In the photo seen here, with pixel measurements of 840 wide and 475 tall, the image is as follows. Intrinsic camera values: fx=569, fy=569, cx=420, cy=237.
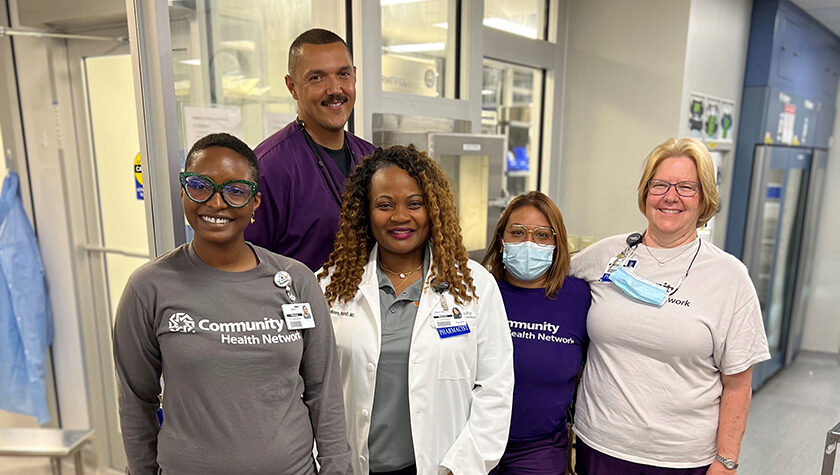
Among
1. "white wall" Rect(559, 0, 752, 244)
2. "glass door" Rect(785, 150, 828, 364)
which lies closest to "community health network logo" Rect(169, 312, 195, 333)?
"white wall" Rect(559, 0, 752, 244)

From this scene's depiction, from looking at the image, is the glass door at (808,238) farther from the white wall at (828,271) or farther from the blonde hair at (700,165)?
the blonde hair at (700,165)

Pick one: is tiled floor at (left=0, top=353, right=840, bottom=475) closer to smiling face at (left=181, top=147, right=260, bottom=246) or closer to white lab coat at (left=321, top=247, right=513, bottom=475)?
white lab coat at (left=321, top=247, right=513, bottom=475)

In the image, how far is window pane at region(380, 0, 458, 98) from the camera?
107 inches

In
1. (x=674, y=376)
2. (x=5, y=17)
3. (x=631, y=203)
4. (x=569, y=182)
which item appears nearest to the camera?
(x=674, y=376)

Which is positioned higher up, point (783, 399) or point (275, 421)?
point (275, 421)

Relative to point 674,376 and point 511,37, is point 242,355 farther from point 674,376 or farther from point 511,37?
point 511,37

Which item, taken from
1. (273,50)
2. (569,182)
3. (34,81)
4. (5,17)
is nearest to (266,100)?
(273,50)

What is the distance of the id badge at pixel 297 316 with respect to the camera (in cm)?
132

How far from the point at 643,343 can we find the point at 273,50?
1847 mm

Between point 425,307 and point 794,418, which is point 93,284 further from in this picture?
point 794,418

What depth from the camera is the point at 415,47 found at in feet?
9.45

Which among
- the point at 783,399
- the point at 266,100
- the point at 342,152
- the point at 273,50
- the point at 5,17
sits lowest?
the point at 783,399

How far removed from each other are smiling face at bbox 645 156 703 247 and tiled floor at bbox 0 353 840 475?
91.8 inches

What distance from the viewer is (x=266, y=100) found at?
236cm
